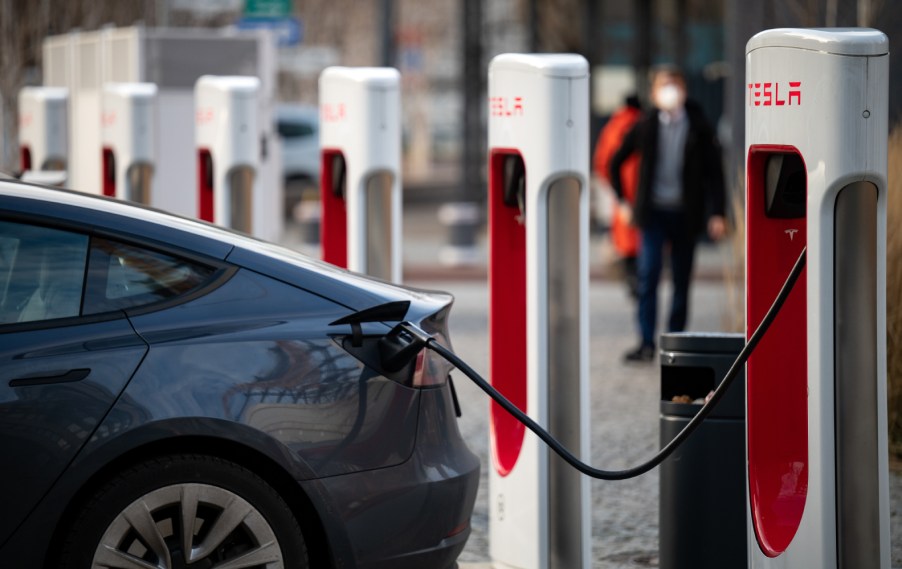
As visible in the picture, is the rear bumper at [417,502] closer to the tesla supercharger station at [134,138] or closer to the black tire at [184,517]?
the black tire at [184,517]

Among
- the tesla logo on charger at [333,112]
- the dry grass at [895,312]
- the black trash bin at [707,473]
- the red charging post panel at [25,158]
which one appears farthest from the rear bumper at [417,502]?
the red charging post panel at [25,158]

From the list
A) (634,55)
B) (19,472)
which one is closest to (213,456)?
(19,472)

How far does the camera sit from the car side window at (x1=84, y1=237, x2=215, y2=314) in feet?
14.9

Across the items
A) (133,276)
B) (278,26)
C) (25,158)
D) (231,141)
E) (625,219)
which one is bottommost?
(625,219)

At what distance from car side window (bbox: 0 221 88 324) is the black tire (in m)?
0.51

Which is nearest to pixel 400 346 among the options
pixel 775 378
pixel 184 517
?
pixel 184 517

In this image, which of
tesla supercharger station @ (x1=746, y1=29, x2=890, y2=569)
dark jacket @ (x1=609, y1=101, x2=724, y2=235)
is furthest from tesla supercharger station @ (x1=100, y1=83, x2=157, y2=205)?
tesla supercharger station @ (x1=746, y1=29, x2=890, y2=569)

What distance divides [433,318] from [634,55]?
17483 millimetres

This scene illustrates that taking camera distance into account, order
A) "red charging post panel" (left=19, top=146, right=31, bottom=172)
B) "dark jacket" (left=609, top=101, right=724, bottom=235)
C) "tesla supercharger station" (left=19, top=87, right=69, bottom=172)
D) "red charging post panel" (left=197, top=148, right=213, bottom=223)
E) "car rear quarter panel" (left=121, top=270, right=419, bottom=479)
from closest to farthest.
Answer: "car rear quarter panel" (left=121, top=270, right=419, bottom=479) < "red charging post panel" (left=197, top=148, right=213, bottom=223) < "dark jacket" (left=609, top=101, right=724, bottom=235) < "tesla supercharger station" (left=19, top=87, right=69, bottom=172) < "red charging post panel" (left=19, top=146, right=31, bottom=172)

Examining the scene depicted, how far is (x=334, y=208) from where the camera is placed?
7.56 meters

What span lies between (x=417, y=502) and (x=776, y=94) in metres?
1.49

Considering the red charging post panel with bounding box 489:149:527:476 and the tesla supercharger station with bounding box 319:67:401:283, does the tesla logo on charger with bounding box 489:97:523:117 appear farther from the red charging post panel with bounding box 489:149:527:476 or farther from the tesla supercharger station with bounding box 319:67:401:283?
the tesla supercharger station with bounding box 319:67:401:283

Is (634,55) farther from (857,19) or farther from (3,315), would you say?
(3,315)

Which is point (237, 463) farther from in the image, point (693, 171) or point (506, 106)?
point (693, 171)
